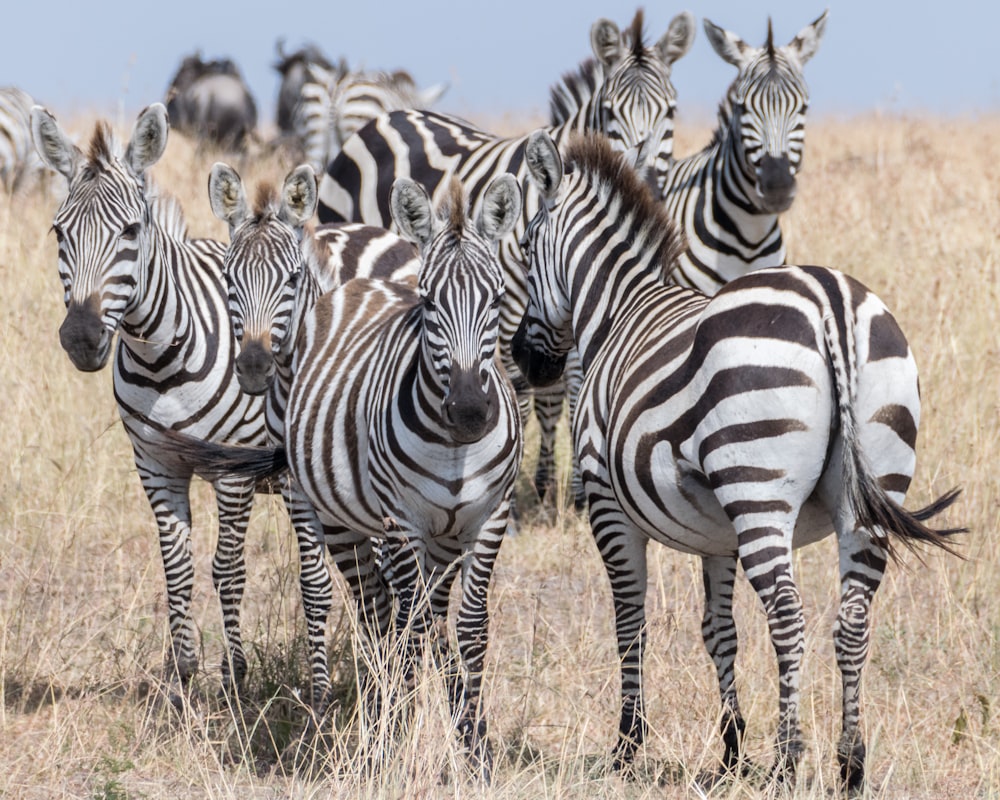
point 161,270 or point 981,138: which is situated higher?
point 981,138

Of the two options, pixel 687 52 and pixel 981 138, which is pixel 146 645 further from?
pixel 981 138

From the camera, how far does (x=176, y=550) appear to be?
5.79 metres

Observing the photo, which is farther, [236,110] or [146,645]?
[236,110]

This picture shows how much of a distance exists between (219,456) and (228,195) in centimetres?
111

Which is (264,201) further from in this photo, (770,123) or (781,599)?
(770,123)

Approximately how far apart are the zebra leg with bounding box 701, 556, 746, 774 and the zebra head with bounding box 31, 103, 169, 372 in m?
2.44

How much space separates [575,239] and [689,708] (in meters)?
1.87

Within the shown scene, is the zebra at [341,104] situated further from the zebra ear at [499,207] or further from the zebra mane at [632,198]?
the zebra ear at [499,207]

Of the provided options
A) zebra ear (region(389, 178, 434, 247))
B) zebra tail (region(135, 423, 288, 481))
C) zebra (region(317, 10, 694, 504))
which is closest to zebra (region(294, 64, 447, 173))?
zebra (region(317, 10, 694, 504))

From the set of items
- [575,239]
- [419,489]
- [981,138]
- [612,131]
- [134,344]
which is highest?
[981,138]

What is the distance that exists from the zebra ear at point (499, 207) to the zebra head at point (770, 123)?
124 inches

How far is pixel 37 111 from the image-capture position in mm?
5402

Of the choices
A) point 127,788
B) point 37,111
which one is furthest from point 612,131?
point 127,788

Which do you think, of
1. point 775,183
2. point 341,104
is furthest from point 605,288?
point 341,104
